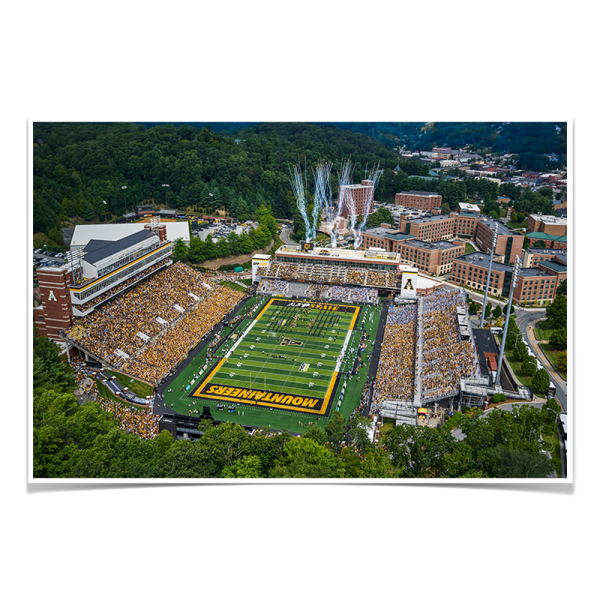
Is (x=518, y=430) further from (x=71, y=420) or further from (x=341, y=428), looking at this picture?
(x=71, y=420)

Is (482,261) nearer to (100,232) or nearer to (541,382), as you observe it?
(541,382)

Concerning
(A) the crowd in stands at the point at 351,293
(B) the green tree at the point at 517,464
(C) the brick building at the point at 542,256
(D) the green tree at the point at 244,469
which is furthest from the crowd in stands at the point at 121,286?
(C) the brick building at the point at 542,256

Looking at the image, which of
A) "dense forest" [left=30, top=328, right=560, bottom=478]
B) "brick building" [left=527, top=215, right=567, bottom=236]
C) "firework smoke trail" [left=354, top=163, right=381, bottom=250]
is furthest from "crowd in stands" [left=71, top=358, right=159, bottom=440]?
"brick building" [left=527, top=215, right=567, bottom=236]

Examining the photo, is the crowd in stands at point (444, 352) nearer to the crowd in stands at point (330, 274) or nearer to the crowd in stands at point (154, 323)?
the crowd in stands at point (330, 274)

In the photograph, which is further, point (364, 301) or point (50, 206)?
point (50, 206)
